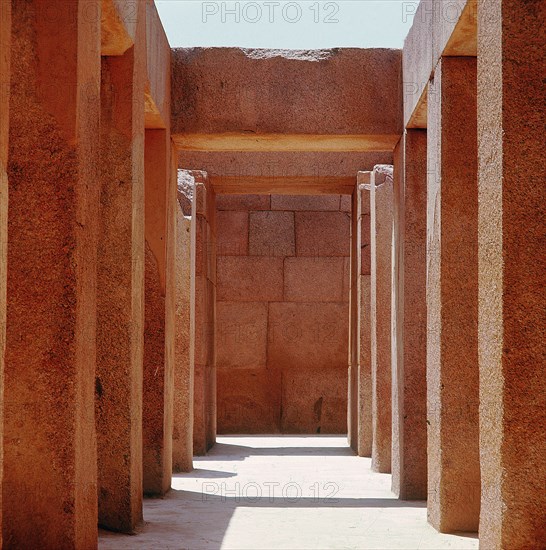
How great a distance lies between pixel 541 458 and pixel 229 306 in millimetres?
12031

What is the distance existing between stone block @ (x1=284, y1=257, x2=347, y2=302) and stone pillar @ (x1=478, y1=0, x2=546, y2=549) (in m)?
11.7

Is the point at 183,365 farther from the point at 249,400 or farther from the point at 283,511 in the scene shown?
the point at 249,400

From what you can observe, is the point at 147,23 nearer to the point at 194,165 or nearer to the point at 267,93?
the point at 267,93

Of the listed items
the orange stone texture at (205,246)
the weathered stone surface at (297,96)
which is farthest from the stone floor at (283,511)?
the weathered stone surface at (297,96)

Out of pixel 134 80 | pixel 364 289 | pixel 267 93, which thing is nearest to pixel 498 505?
pixel 134 80

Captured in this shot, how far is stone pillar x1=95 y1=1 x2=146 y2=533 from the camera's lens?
6.95m

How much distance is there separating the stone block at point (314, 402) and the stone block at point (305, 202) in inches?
103

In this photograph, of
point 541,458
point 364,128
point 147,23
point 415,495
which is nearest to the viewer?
point 541,458

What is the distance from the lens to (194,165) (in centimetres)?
1317

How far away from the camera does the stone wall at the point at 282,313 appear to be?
16.4 m

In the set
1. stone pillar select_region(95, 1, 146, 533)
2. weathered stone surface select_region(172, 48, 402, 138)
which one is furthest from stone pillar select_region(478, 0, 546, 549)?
weathered stone surface select_region(172, 48, 402, 138)

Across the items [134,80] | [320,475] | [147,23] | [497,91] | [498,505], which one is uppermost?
[147,23]

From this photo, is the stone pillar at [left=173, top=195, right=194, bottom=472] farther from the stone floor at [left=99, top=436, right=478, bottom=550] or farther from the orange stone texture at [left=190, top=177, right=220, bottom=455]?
the orange stone texture at [left=190, top=177, right=220, bottom=455]

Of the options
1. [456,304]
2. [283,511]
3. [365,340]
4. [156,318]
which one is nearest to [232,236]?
[365,340]
